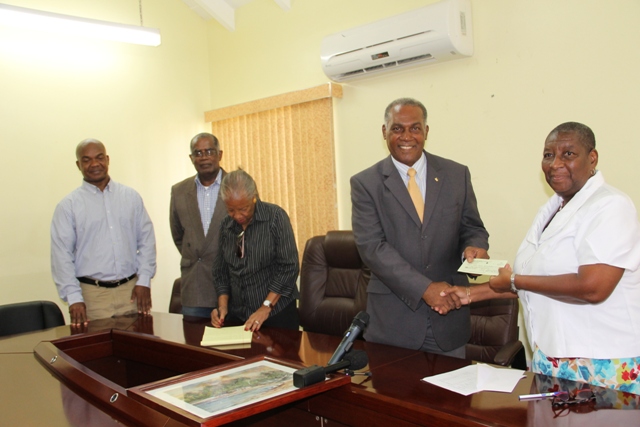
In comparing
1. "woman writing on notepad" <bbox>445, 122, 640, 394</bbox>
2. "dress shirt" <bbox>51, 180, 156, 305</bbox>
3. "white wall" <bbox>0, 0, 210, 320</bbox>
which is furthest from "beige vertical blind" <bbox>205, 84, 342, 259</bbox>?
"woman writing on notepad" <bbox>445, 122, 640, 394</bbox>

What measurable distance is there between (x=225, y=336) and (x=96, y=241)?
56.6 inches

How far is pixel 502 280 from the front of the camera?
2.07 metres

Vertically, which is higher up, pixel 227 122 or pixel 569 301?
pixel 227 122

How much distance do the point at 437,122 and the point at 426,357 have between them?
2.23 m

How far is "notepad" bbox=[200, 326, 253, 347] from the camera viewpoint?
245cm

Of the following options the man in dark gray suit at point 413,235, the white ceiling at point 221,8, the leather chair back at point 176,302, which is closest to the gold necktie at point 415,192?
the man in dark gray suit at point 413,235

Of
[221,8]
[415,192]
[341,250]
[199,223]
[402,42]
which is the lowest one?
[341,250]

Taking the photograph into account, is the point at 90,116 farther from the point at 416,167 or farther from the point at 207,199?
the point at 416,167

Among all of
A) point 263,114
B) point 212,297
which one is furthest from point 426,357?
point 263,114

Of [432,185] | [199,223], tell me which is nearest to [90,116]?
[199,223]

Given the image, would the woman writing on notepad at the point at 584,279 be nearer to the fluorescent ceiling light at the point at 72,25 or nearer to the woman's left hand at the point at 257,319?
the woman's left hand at the point at 257,319

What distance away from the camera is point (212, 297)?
3.36 m

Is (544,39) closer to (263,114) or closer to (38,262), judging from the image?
(263,114)

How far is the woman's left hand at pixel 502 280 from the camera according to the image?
2045 mm
